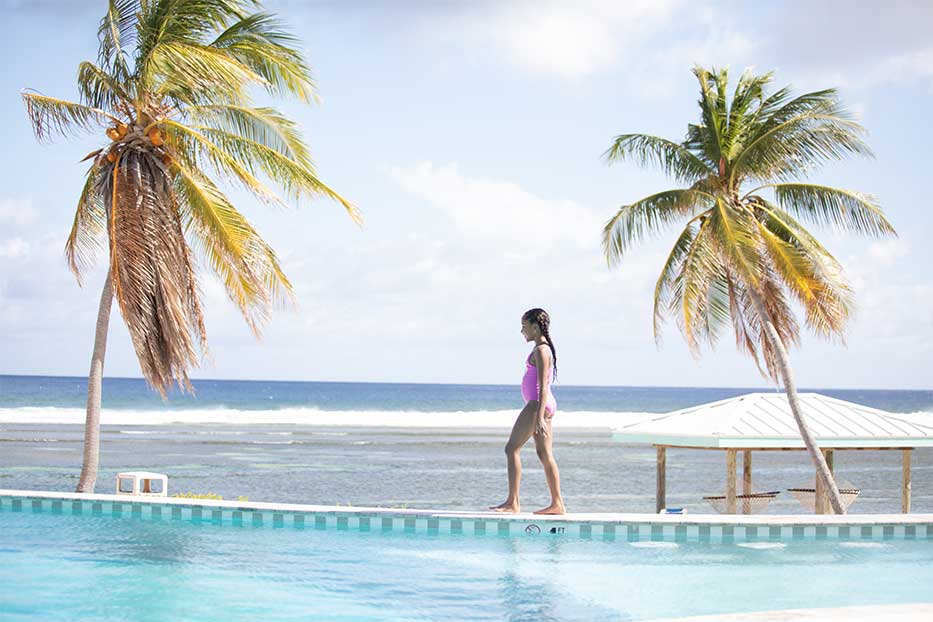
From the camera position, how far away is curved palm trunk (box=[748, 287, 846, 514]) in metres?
11.5

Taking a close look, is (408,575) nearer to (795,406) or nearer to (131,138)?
(795,406)

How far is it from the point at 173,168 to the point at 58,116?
4.18 ft

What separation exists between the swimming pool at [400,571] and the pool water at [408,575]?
1 cm

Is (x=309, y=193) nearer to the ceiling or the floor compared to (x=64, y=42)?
nearer to the floor

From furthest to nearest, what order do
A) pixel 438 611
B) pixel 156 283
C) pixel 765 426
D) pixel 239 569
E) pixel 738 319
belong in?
pixel 738 319 → pixel 765 426 → pixel 156 283 → pixel 239 569 → pixel 438 611

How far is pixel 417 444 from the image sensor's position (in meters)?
37.1

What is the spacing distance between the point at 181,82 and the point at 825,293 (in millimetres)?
7131

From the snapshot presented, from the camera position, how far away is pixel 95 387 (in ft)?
36.1

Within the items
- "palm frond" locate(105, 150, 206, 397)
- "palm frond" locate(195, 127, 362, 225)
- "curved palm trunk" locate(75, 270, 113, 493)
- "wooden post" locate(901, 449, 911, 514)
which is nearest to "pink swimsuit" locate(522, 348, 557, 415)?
"palm frond" locate(195, 127, 362, 225)

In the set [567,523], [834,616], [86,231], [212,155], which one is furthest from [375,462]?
[834,616]

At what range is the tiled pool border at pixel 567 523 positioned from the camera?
29.7 ft

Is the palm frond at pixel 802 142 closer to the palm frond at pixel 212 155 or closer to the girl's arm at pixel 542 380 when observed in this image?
the girl's arm at pixel 542 380

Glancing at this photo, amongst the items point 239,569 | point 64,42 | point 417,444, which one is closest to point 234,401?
point 417,444

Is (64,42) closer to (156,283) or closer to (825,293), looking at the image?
(156,283)
